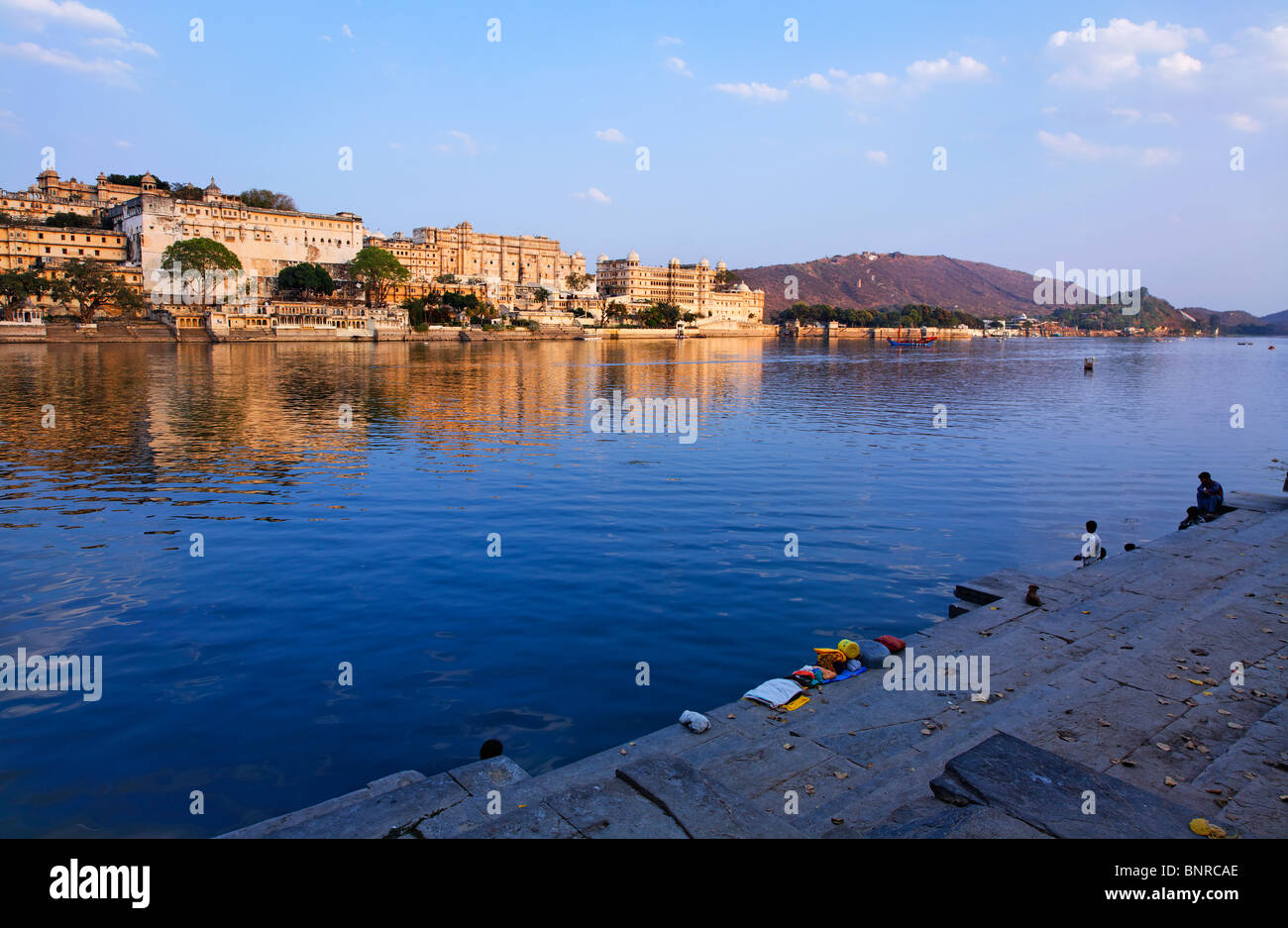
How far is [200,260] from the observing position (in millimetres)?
93938

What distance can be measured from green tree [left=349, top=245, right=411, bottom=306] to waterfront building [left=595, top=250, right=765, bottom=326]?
59.8 m

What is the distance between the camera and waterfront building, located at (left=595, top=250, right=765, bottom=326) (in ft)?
553

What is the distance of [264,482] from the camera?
57.3 ft

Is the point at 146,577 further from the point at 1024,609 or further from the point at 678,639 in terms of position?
the point at 1024,609

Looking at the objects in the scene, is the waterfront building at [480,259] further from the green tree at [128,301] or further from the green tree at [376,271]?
the green tree at [128,301]

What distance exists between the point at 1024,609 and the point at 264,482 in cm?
1556

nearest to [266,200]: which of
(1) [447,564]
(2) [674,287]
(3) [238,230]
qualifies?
(3) [238,230]

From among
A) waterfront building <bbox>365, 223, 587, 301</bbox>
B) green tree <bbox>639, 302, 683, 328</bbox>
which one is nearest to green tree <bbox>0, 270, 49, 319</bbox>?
waterfront building <bbox>365, 223, 587, 301</bbox>

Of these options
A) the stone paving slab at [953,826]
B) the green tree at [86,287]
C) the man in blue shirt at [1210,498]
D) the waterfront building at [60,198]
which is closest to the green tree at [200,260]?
the green tree at [86,287]

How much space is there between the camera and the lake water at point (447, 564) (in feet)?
23.1

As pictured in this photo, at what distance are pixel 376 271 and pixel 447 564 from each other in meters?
107

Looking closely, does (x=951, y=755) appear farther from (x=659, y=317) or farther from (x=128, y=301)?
(x=659, y=317)
